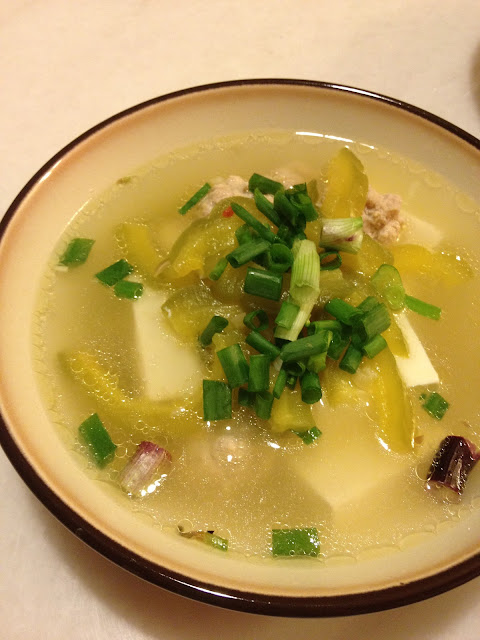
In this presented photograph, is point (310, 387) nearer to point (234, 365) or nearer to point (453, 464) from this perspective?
point (234, 365)

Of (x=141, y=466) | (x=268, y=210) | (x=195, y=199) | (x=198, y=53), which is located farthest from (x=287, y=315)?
(x=198, y=53)

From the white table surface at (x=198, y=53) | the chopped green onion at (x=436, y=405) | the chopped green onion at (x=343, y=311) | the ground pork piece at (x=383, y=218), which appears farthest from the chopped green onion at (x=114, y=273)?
the chopped green onion at (x=436, y=405)

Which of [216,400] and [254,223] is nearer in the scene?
[216,400]

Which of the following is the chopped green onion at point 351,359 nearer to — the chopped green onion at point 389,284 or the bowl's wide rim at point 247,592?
the chopped green onion at point 389,284

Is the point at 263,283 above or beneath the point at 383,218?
beneath

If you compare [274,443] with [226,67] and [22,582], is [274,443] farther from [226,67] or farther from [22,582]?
[226,67]

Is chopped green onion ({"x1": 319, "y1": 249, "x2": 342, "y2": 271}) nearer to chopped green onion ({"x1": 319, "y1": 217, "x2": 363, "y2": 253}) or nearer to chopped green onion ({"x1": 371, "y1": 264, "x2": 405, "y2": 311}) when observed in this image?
chopped green onion ({"x1": 319, "y1": 217, "x2": 363, "y2": 253})

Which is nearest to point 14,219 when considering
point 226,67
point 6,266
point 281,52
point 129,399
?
point 6,266
